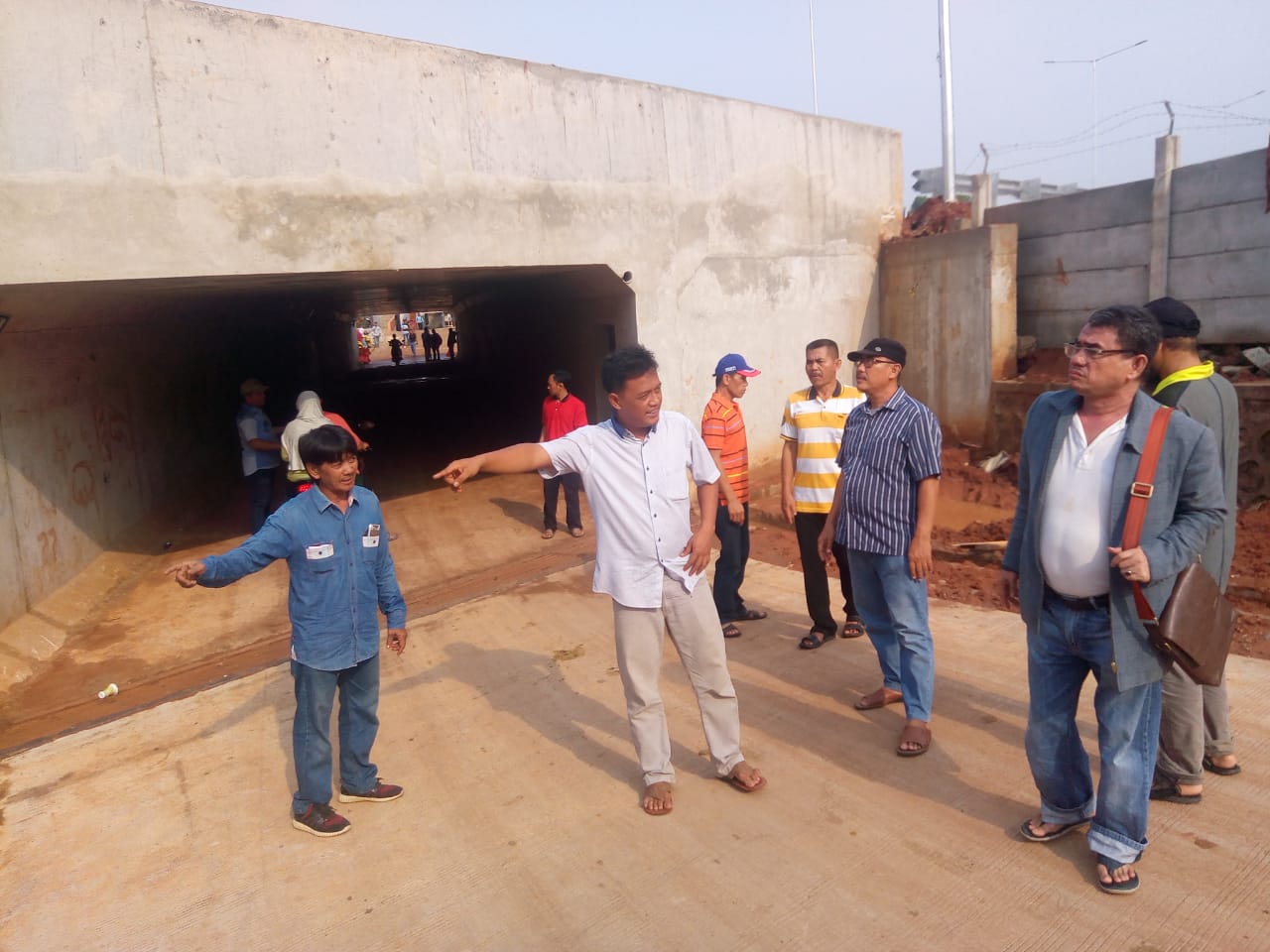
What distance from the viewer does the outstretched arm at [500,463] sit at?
9.93 feet

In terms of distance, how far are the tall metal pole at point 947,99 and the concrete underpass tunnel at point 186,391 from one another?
839 centimetres

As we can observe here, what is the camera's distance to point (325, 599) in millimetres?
3363

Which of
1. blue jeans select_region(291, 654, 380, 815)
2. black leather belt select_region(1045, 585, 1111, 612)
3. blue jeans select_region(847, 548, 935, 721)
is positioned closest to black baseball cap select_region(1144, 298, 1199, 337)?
black leather belt select_region(1045, 585, 1111, 612)

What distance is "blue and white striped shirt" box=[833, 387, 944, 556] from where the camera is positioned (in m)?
3.73

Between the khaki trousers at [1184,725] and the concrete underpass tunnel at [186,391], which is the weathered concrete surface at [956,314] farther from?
the khaki trousers at [1184,725]

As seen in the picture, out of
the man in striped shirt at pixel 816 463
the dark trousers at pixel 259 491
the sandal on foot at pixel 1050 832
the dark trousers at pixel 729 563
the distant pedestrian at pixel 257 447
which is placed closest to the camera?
the sandal on foot at pixel 1050 832

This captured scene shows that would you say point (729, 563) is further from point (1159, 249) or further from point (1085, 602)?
point (1159, 249)

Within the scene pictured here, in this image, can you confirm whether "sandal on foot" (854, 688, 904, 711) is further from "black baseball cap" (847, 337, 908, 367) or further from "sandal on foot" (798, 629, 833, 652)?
"black baseball cap" (847, 337, 908, 367)

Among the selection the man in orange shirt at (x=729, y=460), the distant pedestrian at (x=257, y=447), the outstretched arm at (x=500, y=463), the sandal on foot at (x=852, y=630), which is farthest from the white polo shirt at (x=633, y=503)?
the distant pedestrian at (x=257, y=447)

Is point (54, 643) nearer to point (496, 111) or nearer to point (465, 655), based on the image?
point (465, 655)

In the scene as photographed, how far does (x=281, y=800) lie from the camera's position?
378 cm

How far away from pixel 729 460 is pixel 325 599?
271cm

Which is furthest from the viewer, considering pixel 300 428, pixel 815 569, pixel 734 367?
pixel 300 428

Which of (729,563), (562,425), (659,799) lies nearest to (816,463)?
(729,563)
